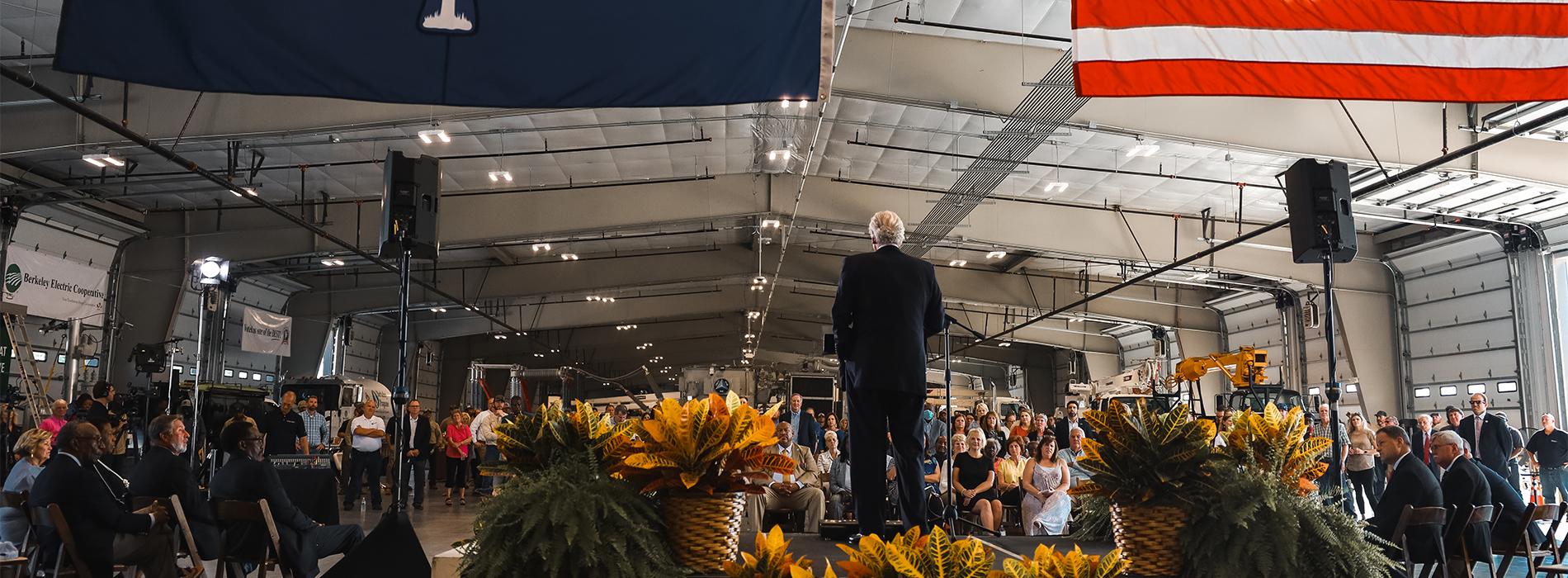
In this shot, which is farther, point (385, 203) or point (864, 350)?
point (385, 203)

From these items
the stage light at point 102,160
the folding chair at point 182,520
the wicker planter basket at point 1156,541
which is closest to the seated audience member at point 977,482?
the wicker planter basket at point 1156,541

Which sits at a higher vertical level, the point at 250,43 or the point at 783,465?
the point at 250,43

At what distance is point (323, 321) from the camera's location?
2173 centimetres

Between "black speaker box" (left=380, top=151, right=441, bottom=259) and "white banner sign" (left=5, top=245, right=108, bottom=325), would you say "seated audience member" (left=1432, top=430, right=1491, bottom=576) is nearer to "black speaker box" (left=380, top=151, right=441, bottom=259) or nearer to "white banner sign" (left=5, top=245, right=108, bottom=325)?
"black speaker box" (left=380, top=151, right=441, bottom=259)

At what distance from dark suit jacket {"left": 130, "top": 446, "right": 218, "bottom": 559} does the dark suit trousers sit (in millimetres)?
3810

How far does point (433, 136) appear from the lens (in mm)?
12242

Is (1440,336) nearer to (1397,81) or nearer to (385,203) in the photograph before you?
(1397,81)

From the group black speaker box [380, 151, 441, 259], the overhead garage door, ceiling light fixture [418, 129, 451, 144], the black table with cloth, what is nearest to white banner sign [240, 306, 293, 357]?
ceiling light fixture [418, 129, 451, 144]

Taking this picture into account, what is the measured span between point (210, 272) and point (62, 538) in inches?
429

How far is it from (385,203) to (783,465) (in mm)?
2962

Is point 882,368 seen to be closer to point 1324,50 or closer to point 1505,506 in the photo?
point 1324,50

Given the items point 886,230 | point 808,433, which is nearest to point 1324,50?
point 886,230

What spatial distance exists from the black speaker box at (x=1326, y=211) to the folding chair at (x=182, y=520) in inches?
252

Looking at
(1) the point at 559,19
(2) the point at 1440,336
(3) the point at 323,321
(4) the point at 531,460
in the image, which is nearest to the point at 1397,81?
(1) the point at 559,19
